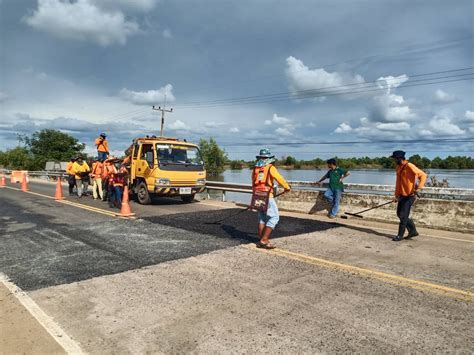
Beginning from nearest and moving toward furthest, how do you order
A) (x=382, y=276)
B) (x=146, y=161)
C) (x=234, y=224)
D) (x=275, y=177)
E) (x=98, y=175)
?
(x=382, y=276), (x=275, y=177), (x=234, y=224), (x=146, y=161), (x=98, y=175)

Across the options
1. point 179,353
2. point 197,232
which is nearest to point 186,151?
point 197,232

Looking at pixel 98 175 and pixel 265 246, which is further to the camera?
pixel 98 175

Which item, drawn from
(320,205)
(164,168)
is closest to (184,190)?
(164,168)

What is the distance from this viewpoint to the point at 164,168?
40.1 feet

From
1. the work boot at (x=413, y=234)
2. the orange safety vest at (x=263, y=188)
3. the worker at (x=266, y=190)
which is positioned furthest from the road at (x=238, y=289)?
the orange safety vest at (x=263, y=188)

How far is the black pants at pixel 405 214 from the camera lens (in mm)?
7262

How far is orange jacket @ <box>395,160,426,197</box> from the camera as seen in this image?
7.22 meters

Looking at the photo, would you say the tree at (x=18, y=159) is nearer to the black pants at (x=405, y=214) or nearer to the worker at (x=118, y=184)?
the worker at (x=118, y=184)

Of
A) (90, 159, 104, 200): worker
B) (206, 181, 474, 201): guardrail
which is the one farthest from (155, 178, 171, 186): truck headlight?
(206, 181, 474, 201): guardrail

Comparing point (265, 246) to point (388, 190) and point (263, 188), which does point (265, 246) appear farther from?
point (388, 190)

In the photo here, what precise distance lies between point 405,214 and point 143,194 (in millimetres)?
8870

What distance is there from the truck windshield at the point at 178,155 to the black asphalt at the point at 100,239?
2.71 metres

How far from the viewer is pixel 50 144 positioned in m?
89.1

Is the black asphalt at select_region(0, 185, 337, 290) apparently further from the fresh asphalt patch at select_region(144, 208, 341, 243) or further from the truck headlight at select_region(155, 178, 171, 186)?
the truck headlight at select_region(155, 178, 171, 186)
